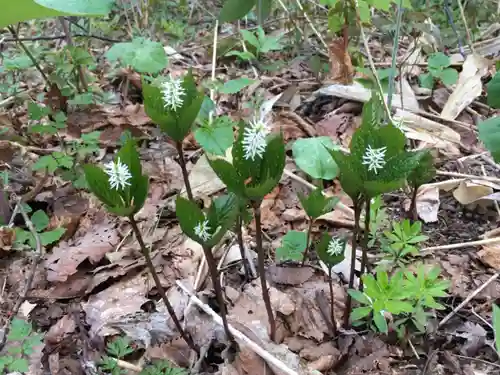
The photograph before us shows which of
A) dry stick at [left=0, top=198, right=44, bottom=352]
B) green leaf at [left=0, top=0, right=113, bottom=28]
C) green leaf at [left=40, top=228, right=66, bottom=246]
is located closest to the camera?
green leaf at [left=0, top=0, right=113, bottom=28]

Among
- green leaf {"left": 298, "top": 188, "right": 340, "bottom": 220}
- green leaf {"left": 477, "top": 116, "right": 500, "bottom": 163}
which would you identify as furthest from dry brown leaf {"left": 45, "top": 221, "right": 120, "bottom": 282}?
green leaf {"left": 477, "top": 116, "right": 500, "bottom": 163}

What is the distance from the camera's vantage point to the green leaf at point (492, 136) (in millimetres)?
1215

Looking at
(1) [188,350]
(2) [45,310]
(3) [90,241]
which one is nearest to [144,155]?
(3) [90,241]

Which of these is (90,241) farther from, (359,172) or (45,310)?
(359,172)

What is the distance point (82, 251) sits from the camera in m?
1.56

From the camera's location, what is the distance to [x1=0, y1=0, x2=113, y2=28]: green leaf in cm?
96

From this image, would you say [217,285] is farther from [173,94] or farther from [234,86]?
[234,86]

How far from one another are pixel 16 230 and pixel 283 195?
2.96ft

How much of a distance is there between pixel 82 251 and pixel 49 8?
0.82 meters

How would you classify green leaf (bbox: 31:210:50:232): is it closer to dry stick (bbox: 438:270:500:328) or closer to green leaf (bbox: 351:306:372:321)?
green leaf (bbox: 351:306:372:321)

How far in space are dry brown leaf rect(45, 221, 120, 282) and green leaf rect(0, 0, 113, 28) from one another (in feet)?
2.43

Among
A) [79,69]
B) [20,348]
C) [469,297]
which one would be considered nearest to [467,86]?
[469,297]

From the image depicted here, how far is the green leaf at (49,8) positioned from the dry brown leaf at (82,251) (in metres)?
0.74

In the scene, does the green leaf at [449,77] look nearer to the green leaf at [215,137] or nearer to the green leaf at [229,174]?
the green leaf at [215,137]
